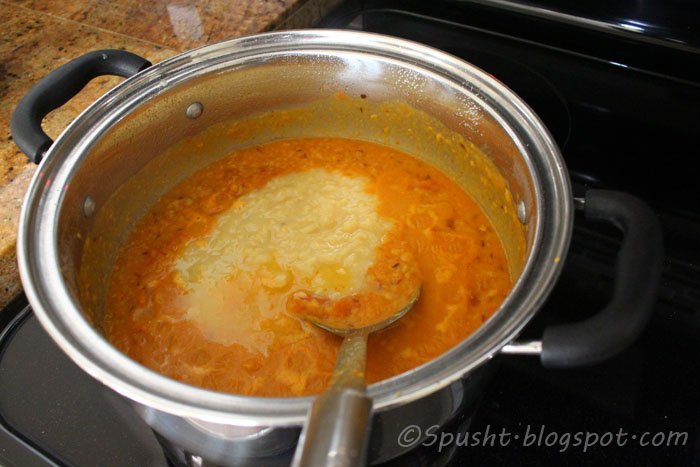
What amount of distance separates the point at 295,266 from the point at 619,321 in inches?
26.7

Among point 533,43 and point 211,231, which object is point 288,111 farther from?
point 533,43

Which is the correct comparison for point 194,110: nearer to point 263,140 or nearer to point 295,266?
point 263,140

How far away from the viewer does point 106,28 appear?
1.71m

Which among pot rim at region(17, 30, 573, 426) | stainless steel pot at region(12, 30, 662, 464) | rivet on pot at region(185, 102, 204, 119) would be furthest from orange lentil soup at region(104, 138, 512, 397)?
pot rim at region(17, 30, 573, 426)

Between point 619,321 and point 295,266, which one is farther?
point 295,266

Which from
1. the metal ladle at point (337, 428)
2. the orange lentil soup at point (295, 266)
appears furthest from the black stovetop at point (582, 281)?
the metal ladle at point (337, 428)

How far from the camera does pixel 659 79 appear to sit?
1369mm

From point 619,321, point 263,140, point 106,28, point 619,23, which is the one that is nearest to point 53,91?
point 263,140

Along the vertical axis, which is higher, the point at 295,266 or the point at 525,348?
the point at 525,348

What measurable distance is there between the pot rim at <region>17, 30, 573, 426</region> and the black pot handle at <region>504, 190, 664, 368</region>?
45mm

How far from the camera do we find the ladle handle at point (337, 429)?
617 millimetres

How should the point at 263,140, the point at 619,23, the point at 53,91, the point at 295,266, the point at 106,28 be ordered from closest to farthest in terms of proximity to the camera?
1. the point at 53,91
2. the point at 295,266
3. the point at 619,23
4. the point at 263,140
5. the point at 106,28

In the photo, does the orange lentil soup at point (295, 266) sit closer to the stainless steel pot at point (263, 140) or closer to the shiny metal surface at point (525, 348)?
the stainless steel pot at point (263, 140)

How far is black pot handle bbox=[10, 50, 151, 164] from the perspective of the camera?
104cm
